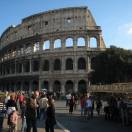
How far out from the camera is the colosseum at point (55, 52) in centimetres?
6456

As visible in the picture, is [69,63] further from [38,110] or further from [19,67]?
[38,110]

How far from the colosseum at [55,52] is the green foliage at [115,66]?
7.75 meters

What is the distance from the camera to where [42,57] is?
67.2 metres

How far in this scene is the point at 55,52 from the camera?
65812mm

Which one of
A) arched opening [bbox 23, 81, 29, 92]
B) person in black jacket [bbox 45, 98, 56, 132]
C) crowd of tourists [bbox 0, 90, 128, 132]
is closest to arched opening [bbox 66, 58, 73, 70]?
arched opening [bbox 23, 81, 29, 92]

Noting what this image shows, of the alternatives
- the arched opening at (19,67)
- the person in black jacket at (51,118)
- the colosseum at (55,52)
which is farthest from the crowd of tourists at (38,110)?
the arched opening at (19,67)

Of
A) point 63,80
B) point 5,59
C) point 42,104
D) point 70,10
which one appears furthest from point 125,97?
point 5,59

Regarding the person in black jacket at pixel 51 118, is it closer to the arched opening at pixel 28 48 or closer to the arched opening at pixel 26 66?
the arched opening at pixel 26 66

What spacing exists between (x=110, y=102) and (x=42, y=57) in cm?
4411

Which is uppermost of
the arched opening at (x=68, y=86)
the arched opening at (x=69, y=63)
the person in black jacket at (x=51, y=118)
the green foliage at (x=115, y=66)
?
the arched opening at (x=69, y=63)

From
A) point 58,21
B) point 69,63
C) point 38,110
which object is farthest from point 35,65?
point 38,110

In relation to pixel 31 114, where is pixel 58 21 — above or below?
above

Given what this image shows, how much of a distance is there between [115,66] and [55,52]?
14512 mm

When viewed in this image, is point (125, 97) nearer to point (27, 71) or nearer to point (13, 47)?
point (27, 71)
